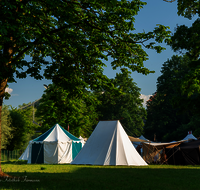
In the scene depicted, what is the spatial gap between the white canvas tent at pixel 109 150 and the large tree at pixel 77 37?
32.3 feet

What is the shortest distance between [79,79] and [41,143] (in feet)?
56.6

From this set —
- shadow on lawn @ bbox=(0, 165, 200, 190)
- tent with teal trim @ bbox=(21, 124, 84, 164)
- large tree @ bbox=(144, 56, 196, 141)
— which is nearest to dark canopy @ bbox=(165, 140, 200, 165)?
tent with teal trim @ bbox=(21, 124, 84, 164)

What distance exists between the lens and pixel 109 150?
19.2 metres

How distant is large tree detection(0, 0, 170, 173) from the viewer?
27.1 ft

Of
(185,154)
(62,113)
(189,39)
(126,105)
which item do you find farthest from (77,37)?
(126,105)

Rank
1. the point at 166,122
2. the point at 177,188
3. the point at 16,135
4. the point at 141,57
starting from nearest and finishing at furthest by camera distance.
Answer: the point at 177,188
the point at 141,57
the point at 16,135
the point at 166,122

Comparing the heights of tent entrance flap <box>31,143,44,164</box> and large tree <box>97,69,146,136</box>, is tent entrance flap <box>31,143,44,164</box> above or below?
below

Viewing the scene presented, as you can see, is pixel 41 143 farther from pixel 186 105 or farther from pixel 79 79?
pixel 79 79

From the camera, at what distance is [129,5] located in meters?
8.75

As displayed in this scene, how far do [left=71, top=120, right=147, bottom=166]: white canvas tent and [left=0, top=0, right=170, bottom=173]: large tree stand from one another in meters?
9.83

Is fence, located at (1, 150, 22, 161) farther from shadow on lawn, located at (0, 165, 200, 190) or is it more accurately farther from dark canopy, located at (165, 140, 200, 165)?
shadow on lawn, located at (0, 165, 200, 190)

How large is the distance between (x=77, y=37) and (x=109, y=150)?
12340 millimetres

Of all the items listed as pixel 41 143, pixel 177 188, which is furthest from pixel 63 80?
pixel 41 143

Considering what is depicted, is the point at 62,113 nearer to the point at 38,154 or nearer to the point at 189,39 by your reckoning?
the point at 38,154
